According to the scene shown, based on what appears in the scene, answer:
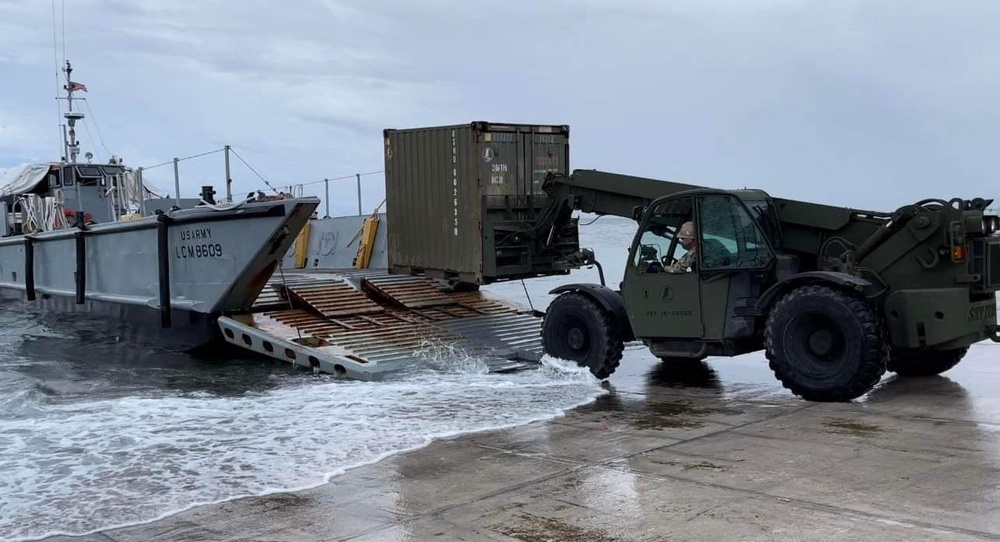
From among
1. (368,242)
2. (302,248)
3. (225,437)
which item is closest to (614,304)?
(225,437)

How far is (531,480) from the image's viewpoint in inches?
235

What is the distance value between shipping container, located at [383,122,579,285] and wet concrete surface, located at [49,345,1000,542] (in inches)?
159

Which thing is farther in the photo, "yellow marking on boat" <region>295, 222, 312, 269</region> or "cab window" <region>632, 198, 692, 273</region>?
"yellow marking on boat" <region>295, 222, 312, 269</region>

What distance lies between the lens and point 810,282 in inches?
330

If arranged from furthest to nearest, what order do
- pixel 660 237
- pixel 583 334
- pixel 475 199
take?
pixel 475 199 < pixel 583 334 < pixel 660 237

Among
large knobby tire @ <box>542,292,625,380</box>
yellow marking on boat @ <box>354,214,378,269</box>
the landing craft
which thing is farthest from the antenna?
large knobby tire @ <box>542,292,625,380</box>

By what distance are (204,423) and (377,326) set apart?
4077mm

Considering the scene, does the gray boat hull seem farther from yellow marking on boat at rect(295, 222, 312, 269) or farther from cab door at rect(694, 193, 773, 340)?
cab door at rect(694, 193, 773, 340)

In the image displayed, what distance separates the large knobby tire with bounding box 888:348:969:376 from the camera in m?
9.56

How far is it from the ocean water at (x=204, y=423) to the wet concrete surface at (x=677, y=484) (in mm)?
441

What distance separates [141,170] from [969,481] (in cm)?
1224

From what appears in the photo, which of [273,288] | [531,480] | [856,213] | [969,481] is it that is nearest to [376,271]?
[273,288]

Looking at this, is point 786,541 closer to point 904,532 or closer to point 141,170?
point 904,532

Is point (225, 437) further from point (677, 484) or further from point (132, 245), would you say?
point (132, 245)
